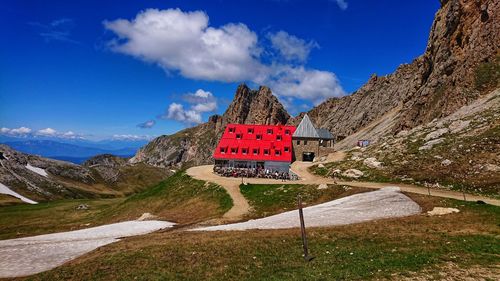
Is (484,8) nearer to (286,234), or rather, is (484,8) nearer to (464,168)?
(464,168)

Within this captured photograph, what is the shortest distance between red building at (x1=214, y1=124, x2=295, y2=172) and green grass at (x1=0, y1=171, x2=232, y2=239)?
11453 mm

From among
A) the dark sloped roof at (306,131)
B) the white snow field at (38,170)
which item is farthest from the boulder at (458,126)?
the white snow field at (38,170)

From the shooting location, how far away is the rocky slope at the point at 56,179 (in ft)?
436

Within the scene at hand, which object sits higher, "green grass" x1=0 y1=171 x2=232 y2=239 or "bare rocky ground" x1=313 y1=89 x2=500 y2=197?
"bare rocky ground" x1=313 y1=89 x2=500 y2=197

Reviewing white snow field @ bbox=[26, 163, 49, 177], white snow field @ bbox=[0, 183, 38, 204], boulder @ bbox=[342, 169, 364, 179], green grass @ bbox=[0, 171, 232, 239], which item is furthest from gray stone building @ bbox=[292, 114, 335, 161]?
white snow field @ bbox=[26, 163, 49, 177]

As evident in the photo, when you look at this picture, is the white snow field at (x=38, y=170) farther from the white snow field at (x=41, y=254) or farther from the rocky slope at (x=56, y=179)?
the white snow field at (x=41, y=254)

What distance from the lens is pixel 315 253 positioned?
26.8 meters

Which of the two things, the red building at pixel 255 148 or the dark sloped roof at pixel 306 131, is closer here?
the red building at pixel 255 148

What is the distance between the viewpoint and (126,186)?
601 feet

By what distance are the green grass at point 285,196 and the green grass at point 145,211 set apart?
4670 mm

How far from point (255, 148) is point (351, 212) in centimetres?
4494

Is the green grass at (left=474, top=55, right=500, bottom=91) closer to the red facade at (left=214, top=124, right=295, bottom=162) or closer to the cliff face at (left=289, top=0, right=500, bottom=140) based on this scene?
the cliff face at (left=289, top=0, right=500, bottom=140)

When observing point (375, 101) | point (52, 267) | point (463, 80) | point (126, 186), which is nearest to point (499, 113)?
point (463, 80)

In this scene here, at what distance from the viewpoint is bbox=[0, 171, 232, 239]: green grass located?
5738cm
